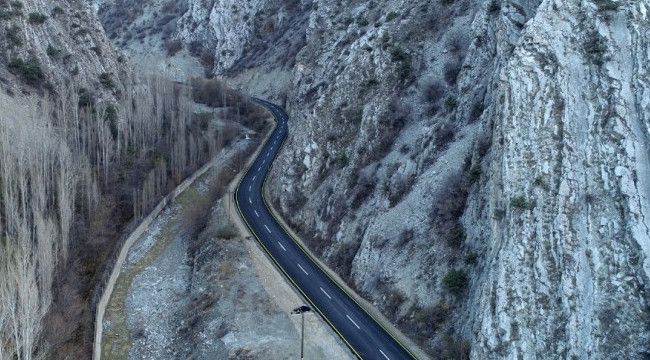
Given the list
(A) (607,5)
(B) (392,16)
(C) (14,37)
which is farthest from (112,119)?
(A) (607,5)

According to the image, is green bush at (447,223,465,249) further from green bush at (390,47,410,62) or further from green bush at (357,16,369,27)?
green bush at (357,16,369,27)

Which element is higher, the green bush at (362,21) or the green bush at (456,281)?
the green bush at (362,21)

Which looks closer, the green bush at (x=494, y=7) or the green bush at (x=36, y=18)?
the green bush at (x=494, y=7)

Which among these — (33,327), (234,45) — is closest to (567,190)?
(33,327)

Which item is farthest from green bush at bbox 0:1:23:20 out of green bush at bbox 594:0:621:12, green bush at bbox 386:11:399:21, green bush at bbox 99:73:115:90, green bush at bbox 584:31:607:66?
green bush at bbox 594:0:621:12

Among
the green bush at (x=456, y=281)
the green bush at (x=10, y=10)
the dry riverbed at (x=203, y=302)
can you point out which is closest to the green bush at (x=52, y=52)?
the green bush at (x=10, y=10)

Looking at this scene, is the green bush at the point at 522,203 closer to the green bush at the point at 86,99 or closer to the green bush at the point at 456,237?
the green bush at the point at 456,237
